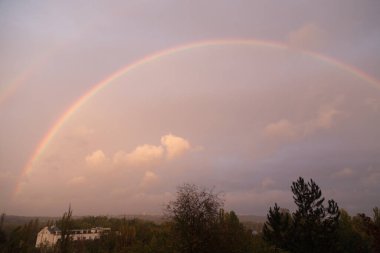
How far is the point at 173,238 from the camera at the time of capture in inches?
1273

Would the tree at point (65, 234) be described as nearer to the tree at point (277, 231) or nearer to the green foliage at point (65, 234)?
the green foliage at point (65, 234)

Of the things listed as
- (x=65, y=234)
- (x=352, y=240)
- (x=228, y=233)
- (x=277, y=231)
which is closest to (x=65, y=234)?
(x=65, y=234)

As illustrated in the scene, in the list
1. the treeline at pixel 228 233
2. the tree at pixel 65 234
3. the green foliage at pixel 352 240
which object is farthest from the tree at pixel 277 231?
the tree at pixel 65 234

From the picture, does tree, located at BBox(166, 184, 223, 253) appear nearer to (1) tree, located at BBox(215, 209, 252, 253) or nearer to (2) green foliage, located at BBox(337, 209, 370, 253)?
(1) tree, located at BBox(215, 209, 252, 253)

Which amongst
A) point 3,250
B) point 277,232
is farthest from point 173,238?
point 277,232

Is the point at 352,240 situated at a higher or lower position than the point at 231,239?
lower

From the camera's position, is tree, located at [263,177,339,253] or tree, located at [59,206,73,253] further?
tree, located at [263,177,339,253]

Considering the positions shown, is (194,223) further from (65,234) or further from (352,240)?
(352,240)

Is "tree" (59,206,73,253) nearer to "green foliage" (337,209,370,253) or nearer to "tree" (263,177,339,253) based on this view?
"tree" (263,177,339,253)

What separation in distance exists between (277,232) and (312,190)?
842cm

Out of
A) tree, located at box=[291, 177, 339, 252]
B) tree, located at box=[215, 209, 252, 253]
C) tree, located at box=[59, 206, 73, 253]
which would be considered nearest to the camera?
tree, located at box=[59, 206, 73, 253]

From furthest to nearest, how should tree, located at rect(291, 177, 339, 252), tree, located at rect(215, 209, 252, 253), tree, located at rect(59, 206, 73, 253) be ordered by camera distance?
tree, located at rect(291, 177, 339, 252) → tree, located at rect(215, 209, 252, 253) → tree, located at rect(59, 206, 73, 253)

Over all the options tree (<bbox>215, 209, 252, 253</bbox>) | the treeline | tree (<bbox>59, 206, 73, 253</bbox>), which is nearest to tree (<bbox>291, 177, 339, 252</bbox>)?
the treeline

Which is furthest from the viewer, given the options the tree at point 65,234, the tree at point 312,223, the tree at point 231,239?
the tree at point 312,223
